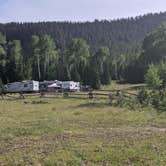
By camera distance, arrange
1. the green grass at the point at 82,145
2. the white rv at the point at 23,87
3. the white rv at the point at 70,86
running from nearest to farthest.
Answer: the green grass at the point at 82,145 → the white rv at the point at 23,87 → the white rv at the point at 70,86

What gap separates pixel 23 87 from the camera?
3374 inches

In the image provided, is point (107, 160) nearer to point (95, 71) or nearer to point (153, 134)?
point (153, 134)

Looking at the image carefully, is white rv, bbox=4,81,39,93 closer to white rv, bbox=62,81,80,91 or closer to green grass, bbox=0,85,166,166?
white rv, bbox=62,81,80,91

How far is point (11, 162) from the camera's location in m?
14.9

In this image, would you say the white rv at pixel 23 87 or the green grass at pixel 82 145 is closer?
the green grass at pixel 82 145

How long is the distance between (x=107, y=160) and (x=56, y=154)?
6.74ft

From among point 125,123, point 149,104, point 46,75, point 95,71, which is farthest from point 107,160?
point 46,75

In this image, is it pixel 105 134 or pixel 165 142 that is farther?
pixel 105 134

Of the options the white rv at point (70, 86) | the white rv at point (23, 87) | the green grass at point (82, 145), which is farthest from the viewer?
the white rv at point (70, 86)

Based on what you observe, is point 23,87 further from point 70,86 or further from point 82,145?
point 82,145

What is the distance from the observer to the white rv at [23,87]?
8531cm

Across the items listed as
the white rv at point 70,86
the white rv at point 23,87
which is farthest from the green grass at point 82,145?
the white rv at point 70,86

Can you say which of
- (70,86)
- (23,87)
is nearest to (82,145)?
(23,87)

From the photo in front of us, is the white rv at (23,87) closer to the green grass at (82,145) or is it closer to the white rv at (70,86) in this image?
the white rv at (70,86)
